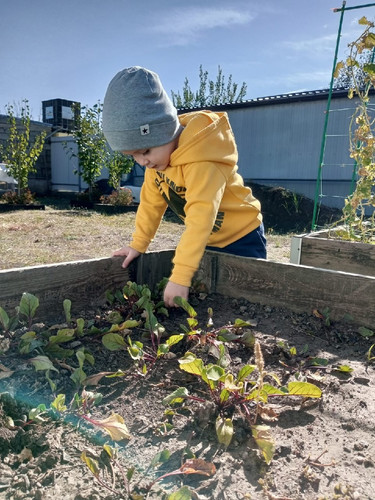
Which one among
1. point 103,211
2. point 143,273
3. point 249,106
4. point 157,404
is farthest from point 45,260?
point 249,106

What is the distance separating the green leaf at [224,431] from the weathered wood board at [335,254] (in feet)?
6.65

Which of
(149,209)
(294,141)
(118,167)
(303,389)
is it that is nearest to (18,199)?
Result: (118,167)

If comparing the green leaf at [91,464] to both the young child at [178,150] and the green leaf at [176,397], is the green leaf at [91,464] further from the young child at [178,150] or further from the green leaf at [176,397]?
the young child at [178,150]

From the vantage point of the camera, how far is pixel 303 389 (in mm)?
1207

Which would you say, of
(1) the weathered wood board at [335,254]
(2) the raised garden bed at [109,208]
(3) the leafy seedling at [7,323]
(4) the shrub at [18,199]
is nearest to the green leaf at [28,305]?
(3) the leafy seedling at [7,323]

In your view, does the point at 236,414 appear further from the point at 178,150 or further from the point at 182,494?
the point at 178,150

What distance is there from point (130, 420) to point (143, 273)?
1.14 m

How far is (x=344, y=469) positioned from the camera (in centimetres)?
103

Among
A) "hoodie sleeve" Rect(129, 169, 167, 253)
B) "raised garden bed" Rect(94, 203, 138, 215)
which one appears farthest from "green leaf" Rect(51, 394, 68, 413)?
"raised garden bed" Rect(94, 203, 138, 215)

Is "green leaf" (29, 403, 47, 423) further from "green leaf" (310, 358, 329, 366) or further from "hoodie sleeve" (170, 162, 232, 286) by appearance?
"green leaf" (310, 358, 329, 366)

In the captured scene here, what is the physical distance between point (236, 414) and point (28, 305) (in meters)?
0.92

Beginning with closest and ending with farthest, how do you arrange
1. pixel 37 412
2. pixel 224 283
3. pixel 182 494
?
1. pixel 182 494
2. pixel 37 412
3. pixel 224 283

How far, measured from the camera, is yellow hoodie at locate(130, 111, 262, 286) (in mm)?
1825

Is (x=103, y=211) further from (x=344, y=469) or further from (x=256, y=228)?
(x=344, y=469)
